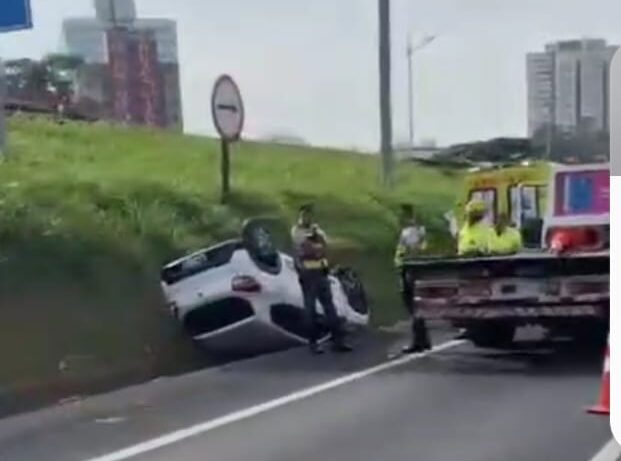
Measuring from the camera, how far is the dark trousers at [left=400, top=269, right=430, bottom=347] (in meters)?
15.0

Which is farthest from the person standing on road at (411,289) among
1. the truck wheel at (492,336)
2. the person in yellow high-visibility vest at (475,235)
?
the person in yellow high-visibility vest at (475,235)

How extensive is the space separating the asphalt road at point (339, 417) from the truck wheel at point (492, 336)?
0.99 m

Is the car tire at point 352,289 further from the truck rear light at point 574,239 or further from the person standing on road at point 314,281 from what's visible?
the truck rear light at point 574,239

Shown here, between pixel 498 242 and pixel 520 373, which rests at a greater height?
pixel 498 242

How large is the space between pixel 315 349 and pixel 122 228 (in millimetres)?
3189

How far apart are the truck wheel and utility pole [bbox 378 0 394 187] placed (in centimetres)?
1049

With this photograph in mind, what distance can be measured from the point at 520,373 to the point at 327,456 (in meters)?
5.18

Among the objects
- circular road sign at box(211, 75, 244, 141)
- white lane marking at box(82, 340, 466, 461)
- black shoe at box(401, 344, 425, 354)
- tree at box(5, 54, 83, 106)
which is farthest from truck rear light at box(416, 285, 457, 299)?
tree at box(5, 54, 83, 106)

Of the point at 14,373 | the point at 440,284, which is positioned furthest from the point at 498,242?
the point at 14,373

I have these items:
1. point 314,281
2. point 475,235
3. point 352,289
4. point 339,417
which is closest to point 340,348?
point 314,281

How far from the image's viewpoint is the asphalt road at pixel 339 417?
8.95 metres

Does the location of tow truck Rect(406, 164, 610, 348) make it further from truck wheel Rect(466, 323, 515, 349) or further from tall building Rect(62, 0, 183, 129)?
tall building Rect(62, 0, 183, 129)

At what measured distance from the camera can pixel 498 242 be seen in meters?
14.9

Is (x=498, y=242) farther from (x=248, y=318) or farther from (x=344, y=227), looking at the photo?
(x=344, y=227)
